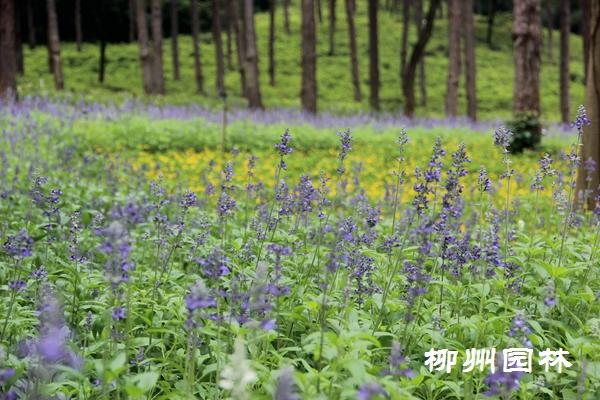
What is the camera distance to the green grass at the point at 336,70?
39.1 meters

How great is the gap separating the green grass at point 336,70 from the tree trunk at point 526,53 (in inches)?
732

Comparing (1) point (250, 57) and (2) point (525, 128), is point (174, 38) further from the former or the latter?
(2) point (525, 128)

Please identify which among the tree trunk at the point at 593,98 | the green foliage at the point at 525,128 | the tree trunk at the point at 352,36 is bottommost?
the green foliage at the point at 525,128

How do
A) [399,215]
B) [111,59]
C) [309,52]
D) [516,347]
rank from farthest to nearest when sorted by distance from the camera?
1. [111,59]
2. [309,52]
3. [399,215]
4. [516,347]

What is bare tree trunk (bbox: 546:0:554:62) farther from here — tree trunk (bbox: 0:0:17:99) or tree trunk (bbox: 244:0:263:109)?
tree trunk (bbox: 0:0:17:99)

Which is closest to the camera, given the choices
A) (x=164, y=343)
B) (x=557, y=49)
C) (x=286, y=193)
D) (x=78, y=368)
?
(x=78, y=368)

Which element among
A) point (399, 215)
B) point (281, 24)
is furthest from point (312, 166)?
point (281, 24)

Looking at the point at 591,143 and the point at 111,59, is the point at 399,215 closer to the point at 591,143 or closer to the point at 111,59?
the point at 591,143

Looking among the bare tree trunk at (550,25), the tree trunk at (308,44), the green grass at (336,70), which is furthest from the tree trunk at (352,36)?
the bare tree trunk at (550,25)

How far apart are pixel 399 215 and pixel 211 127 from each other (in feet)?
23.7

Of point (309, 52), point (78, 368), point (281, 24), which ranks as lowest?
point (78, 368)

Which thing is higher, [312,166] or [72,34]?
[72,34]

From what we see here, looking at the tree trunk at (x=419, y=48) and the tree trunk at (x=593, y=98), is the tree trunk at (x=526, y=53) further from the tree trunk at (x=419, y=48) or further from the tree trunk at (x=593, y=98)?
the tree trunk at (x=593, y=98)

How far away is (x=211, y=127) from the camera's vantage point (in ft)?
49.0
